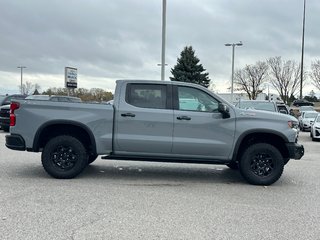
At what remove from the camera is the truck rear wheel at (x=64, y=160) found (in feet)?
25.2

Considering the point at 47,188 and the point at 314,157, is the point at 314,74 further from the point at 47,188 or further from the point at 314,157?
the point at 47,188

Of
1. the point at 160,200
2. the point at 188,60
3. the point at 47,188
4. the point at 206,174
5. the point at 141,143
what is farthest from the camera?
the point at 188,60

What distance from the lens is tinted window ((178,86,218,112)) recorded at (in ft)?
25.3

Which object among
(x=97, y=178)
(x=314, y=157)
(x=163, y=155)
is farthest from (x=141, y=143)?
(x=314, y=157)

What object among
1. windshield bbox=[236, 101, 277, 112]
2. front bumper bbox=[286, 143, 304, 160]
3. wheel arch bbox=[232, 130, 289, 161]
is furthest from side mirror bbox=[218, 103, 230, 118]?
windshield bbox=[236, 101, 277, 112]

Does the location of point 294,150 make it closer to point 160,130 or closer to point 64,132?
point 160,130

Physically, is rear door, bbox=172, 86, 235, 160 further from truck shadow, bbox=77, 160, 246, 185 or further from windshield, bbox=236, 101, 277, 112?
windshield, bbox=236, 101, 277, 112

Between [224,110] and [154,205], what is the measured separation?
238 centimetres

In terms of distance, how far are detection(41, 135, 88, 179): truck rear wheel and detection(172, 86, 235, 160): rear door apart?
1.76m

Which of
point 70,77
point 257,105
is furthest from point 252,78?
point 257,105

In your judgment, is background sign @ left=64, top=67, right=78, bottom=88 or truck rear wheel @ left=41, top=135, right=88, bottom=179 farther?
background sign @ left=64, top=67, right=78, bottom=88

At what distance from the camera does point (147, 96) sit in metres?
7.79

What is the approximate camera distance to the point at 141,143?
25.0 ft

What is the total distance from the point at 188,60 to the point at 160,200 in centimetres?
4997
